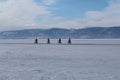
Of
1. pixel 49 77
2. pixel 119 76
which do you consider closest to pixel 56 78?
pixel 49 77

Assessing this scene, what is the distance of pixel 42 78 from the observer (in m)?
11.0

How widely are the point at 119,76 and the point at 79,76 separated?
6.08ft

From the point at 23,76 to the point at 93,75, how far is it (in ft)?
11.0

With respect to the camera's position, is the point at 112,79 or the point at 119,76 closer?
the point at 112,79

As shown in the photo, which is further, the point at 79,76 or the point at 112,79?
the point at 79,76

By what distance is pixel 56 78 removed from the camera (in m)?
11.1

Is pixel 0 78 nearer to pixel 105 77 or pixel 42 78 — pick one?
pixel 42 78

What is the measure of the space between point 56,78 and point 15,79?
1.81m

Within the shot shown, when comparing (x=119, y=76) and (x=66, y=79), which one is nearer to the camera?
(x=66, y=79)

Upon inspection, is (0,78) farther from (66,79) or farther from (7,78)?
(66,79)

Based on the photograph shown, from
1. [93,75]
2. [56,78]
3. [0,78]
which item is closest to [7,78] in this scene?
[0,78]

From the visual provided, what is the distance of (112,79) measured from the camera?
10758 mm

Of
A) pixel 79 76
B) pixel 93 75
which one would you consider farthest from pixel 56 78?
pixel 93 75

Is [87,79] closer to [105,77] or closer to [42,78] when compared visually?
[105,77]
